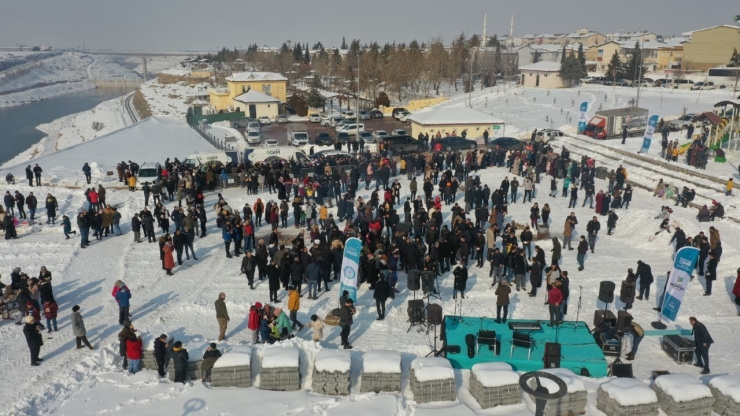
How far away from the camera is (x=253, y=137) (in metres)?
42.4

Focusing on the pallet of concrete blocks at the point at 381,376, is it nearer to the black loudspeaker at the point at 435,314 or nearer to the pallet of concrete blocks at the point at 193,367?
the black loudspeaker at the point at 435,314

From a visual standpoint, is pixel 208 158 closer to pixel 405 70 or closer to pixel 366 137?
pixel 366 137

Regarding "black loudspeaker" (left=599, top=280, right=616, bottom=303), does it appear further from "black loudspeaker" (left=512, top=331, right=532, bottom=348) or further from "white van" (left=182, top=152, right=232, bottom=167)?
"white van" (left=182, top=152, right=232, bottom=167)

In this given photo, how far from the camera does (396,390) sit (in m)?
10.1

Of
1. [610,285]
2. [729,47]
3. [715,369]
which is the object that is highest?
[729,47]

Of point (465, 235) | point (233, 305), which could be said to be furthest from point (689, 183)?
point (233, 305)

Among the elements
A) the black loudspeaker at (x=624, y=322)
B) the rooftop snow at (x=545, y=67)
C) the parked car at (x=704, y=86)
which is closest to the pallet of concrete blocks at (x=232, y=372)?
the black loudspeaker at (x=624, y=322)

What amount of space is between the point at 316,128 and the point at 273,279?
123 feet

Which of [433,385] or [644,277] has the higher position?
[644,277]

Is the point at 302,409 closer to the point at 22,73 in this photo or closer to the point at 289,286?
Result: the point at 289,286

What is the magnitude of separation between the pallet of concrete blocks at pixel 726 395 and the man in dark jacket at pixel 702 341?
2003 millimetres

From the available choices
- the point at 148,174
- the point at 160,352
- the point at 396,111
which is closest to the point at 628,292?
the point at 160,352

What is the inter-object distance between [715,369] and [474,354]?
475 cm

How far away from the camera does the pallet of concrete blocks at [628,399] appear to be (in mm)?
8977
